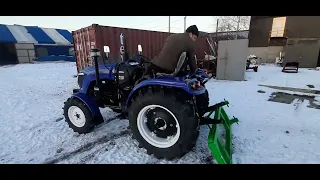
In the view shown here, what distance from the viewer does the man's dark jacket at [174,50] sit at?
7.86 ft

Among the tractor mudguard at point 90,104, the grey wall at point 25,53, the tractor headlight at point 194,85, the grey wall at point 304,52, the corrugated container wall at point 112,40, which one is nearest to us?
the tractor headlight at point 194,85

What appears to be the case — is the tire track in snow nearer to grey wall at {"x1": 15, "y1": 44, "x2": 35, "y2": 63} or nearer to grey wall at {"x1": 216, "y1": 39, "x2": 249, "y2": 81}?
grey wall at {"x1": 216, "y1": 39, "x2": 249, "y2": 81}

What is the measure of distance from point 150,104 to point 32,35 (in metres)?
24.6

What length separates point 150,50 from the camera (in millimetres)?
7566

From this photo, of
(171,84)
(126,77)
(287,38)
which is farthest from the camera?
(287,38)

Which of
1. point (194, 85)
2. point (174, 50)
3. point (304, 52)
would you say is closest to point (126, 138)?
point (194, 85)

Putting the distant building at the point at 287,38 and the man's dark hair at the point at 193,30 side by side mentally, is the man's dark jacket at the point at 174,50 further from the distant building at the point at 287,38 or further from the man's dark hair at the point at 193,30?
the distant building at the point at 287,38

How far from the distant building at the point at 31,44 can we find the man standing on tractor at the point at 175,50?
2056cm

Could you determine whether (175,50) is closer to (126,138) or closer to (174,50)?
(174,50)

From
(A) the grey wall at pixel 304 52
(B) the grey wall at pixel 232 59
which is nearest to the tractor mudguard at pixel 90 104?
(B) the grey wall at pixel 232 59

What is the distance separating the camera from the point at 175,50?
242cm

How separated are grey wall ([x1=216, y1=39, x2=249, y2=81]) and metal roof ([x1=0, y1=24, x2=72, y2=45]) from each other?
20864 millimetres

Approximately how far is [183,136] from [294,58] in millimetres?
14199
